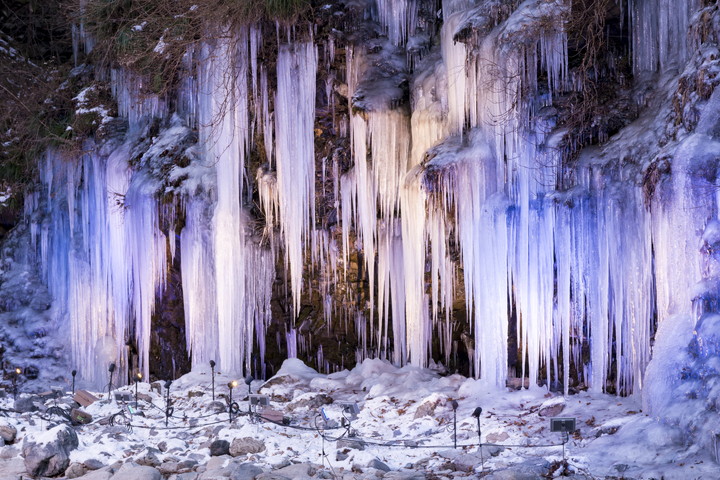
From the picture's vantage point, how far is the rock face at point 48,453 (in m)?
8.62

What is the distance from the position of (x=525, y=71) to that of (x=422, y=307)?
3.83m

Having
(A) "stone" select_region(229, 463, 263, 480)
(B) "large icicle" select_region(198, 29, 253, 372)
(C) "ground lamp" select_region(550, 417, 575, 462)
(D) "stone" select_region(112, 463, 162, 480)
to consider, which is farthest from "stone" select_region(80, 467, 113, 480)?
(B) "large icicle" select_region(198, 29, 253, 372)

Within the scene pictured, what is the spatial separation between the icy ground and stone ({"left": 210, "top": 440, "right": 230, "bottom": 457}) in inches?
3.0

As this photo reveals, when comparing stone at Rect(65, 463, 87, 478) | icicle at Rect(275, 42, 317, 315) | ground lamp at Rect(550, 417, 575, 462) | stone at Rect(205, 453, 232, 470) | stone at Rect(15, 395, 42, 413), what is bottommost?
stone at Rect(65, 463, 87, 478)

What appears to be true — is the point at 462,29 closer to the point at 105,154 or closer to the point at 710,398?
the point at 710,398

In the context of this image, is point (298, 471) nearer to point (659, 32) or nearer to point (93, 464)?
point (93, 464)

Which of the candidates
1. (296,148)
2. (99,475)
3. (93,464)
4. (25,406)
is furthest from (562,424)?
(25,406)

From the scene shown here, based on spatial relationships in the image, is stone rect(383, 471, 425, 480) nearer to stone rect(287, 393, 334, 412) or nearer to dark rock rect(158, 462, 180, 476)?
dark rock rect(158, 462, 180, 476)

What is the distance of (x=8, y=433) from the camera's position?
988cm

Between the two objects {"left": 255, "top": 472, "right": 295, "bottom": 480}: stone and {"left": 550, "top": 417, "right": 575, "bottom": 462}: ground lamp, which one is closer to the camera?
{"left": 550, "top": 417, "right": 575, "bottom": 462}: ground lamp

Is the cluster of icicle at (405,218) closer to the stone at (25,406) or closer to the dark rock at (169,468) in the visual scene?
the stone at (25,406)

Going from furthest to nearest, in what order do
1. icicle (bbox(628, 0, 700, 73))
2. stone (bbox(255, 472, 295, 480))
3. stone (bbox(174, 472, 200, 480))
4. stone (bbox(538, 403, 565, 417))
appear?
1. icicle (bbox(628, 0, 700, 73))
2. stone (bbox(538, 403, 565, 417))
3. stone (bbox(174, 472, 200, 480))
4. stone (bbox(255, 472, 295, 480))

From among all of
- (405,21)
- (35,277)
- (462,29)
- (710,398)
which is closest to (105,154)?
(35,277)

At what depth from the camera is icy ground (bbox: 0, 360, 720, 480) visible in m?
7.59
